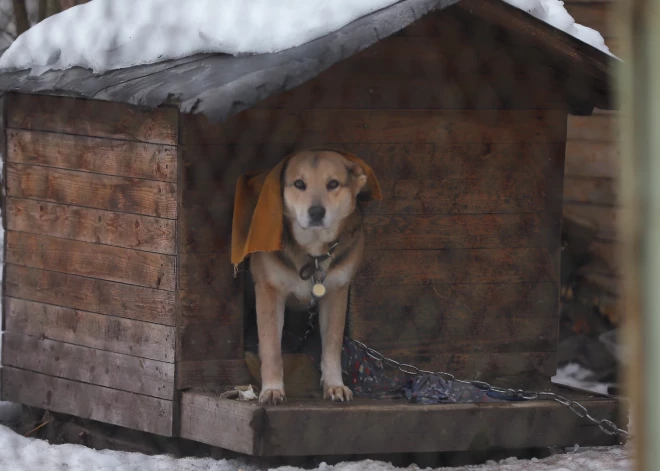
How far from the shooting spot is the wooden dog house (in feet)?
11.0

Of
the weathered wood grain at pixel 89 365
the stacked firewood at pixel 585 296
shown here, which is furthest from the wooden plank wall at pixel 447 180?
the stacked firewood at pixel 585 296

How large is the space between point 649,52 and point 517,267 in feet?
11.1

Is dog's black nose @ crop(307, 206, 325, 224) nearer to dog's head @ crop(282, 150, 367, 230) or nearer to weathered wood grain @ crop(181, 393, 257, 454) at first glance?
dog's head @ crop(282, 150, 367, 230)

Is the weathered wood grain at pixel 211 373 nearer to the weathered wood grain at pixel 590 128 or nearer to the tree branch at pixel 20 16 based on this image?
the tree branch at pixel 20 16

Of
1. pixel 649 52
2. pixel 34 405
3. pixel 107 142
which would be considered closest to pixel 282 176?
pixel 107 142

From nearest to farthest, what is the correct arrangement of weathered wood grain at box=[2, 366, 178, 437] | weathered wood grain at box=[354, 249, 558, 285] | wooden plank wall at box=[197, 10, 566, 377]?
weathered wood grain at box=[2, 366, 178, 437] → wooden plank wall at box=[197, 10, 566, 377] → weathered wood grain at box=[354, 249, 558, 285]

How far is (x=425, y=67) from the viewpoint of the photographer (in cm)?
371

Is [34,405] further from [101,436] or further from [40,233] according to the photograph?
[40,233]

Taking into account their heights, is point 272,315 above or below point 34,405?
above

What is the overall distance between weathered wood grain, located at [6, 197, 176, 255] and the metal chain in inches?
35.7

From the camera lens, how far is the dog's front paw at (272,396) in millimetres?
3307

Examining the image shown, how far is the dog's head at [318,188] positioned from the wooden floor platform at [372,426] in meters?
0.69

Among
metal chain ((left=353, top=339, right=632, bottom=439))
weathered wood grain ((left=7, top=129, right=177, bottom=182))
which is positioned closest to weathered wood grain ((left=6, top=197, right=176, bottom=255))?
weathered wood grain ((left=7, top=129, right=177, bottom=182))

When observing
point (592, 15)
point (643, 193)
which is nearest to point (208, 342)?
point (643, 193)
